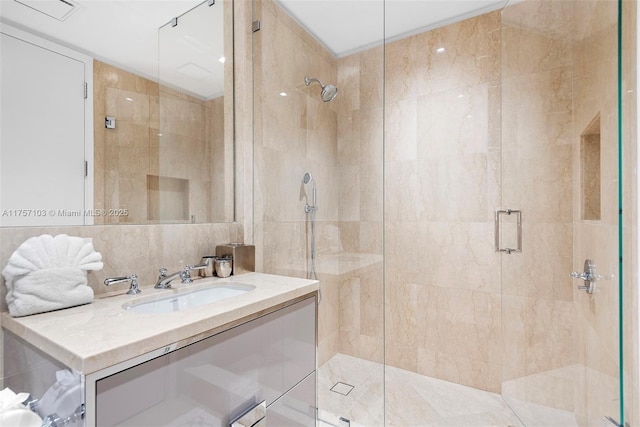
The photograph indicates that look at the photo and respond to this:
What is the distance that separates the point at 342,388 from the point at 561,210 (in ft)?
4.80

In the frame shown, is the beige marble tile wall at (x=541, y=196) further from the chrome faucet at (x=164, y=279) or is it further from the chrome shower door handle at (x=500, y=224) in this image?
the chrome faucet at (x=164, y=279)

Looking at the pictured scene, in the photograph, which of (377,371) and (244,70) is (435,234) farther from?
(244,70)

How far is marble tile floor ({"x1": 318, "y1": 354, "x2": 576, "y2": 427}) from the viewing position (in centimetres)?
162

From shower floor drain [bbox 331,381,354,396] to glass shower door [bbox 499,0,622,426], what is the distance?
3.07ft

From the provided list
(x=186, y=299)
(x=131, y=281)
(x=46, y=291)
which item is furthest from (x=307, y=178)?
(x=46, y=291)

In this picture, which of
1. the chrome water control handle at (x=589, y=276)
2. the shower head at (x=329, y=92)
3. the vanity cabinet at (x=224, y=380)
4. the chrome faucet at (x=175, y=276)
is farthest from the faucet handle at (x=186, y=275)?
the chrome water control handle at (x=589, y=276)

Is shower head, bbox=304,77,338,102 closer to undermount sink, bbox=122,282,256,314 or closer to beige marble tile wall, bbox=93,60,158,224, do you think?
beige marble tile wall, bbox=93,60,158,224

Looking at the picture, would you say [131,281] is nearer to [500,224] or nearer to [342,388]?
[342,388]

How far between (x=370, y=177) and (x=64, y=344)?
139 cm

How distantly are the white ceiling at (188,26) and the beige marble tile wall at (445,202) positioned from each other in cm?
14

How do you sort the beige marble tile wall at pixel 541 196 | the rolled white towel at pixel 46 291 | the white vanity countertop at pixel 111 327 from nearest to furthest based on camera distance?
the white vanity countertop at pixel 111 327 → the rolled white towel at pixel 46 291 → the beige marble tile wall at pixel 541 196

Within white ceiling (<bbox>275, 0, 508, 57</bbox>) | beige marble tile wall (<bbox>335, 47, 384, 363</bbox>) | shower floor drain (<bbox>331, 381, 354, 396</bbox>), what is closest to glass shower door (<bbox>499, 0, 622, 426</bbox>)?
white ceiling (<bbox>275, 0, 508, 57</bbox>)

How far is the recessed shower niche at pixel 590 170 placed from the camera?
1.29 metres

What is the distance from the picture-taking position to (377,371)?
1.74m
